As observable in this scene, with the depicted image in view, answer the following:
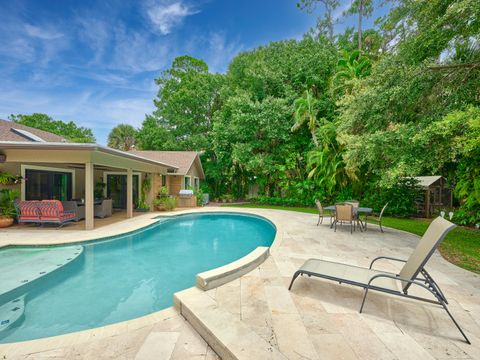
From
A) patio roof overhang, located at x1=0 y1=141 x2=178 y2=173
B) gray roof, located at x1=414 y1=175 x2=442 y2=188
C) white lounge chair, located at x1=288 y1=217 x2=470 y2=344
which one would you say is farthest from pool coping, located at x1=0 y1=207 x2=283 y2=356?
gray roof, located at x1=414 y1=175 x2=442 y2=188

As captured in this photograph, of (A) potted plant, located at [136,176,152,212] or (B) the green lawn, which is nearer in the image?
(B) the green lawn

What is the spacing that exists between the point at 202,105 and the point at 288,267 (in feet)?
79.0

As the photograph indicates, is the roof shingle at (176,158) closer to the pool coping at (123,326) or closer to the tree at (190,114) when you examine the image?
the tree at (190,114)

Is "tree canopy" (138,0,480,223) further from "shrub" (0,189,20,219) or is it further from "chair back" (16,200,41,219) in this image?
A: "shrub" (0,189,20,219)

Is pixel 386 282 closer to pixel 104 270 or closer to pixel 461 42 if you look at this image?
pixel 104 270

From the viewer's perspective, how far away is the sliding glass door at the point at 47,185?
10578mm

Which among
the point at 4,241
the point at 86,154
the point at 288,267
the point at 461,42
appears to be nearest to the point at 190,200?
the point at 86,154

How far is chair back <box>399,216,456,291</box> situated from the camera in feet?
9.60

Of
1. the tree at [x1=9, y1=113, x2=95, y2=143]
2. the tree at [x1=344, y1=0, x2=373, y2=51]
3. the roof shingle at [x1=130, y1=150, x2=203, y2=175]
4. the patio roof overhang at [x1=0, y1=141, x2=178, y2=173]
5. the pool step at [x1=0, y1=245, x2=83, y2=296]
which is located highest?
the tree at [x1=344, y1=0, x2=373, y2=51]

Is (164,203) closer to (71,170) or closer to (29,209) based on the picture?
(71,170)

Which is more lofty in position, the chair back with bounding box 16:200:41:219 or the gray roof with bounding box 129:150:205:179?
the gray roof with bounding box 129:150:205:179

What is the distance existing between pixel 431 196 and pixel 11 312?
18822 mm

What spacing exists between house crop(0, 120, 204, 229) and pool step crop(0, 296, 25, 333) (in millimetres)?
5109

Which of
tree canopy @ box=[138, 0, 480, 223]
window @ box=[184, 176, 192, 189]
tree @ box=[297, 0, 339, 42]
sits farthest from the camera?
tree @ box=[297, 0, 339, 42]
